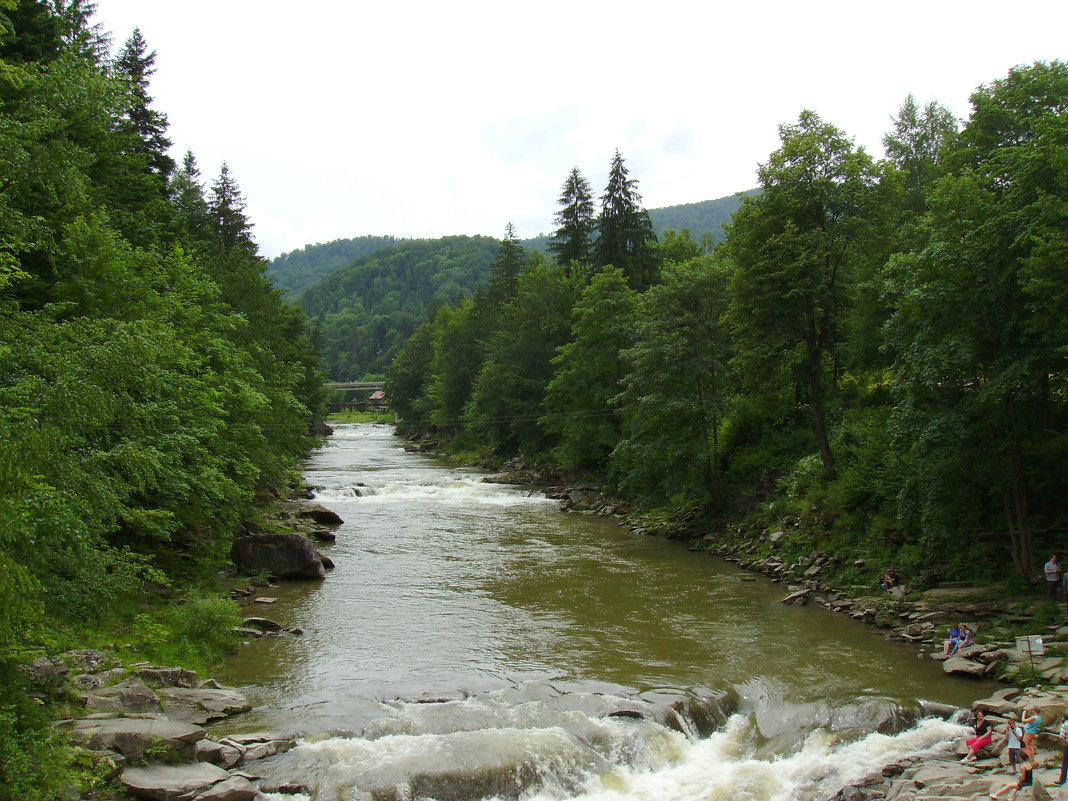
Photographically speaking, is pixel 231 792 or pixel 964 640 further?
pixel 964 640

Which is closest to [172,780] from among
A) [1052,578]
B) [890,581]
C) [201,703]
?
[201,703]

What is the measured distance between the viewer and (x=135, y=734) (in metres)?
10.8

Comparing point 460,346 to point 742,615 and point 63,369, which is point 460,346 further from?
point 63,369

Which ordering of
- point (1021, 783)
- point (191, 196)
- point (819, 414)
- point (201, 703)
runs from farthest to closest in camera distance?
1. point (191, 196)
2. point (819, 414)
3. point (201, 703)
4. point (1021, 783)

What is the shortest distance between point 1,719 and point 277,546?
16.8m

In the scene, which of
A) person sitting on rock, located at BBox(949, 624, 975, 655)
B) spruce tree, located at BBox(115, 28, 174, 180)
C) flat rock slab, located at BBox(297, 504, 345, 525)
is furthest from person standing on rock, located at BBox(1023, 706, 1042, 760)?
spruce tree, located at BBox(115, 28, 174, 180)

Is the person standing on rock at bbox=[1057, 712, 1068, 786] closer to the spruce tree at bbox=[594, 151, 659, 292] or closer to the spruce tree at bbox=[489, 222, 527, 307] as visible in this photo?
the spruce tree at bbox=[594, 151, 659, 292]

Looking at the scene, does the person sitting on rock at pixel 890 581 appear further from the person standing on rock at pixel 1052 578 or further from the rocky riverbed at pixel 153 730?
the rocky riverbed at pixel 153 730

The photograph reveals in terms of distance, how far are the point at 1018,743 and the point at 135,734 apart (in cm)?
1302

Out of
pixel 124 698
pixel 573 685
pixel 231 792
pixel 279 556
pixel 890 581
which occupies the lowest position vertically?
pixel 890 581

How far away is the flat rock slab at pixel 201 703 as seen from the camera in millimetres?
12539

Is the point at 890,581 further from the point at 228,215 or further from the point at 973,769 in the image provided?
the point at 228,215

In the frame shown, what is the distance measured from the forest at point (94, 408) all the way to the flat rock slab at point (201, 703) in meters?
2.09

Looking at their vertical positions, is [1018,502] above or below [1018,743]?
above
